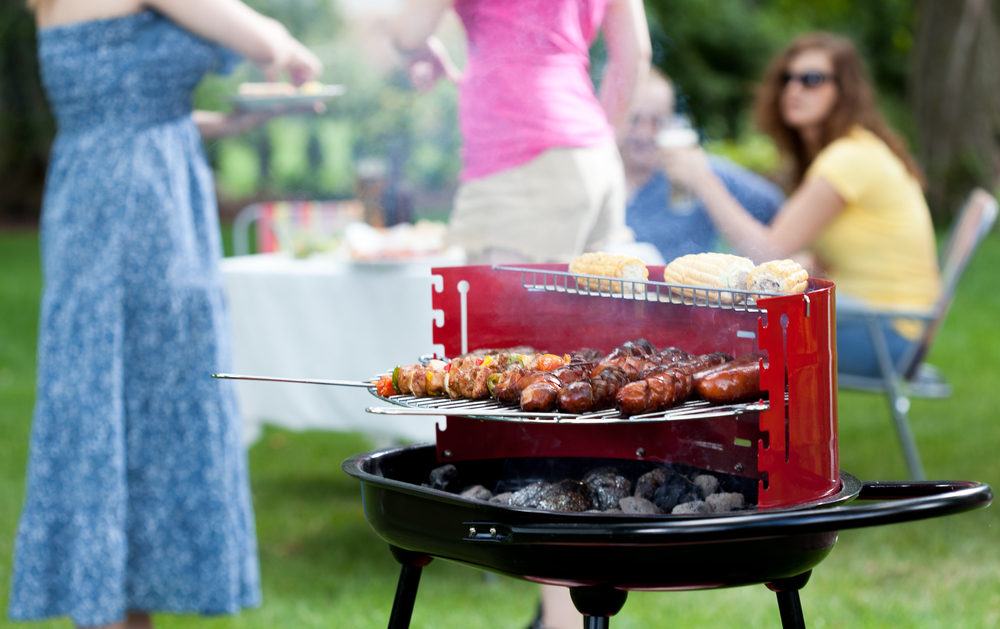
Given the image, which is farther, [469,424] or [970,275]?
[970,275]

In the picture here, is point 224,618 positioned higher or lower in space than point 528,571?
lower

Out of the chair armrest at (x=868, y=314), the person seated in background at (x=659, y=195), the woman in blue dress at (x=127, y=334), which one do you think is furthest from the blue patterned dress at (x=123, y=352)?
the person seated in background at (x=659, y=195)

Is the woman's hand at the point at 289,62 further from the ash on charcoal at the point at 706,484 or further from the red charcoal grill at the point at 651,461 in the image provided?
the ash on charcoal at the point at 706,484

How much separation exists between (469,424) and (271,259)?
2352 millimetres

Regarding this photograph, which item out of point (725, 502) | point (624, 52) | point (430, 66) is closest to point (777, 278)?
point (725, 502)

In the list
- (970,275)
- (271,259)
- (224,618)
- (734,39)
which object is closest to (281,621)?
(224,618)

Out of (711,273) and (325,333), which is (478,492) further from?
(325,333)

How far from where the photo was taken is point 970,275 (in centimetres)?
1020

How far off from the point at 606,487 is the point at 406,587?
0.39 m

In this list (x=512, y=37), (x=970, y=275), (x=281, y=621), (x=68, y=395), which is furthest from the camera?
(x=970, y=275)

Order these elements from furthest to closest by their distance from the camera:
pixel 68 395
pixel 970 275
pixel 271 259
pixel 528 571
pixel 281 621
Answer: pixel 970 275 < pixel 271 259 < pixel 281 621 < pixel 68 395 < pixel 528 571

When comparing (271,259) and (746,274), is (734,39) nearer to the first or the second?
(271,259)

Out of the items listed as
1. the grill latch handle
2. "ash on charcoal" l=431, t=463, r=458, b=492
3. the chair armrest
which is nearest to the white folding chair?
the chair armrest

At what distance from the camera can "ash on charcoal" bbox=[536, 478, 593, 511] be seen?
1.60 m
